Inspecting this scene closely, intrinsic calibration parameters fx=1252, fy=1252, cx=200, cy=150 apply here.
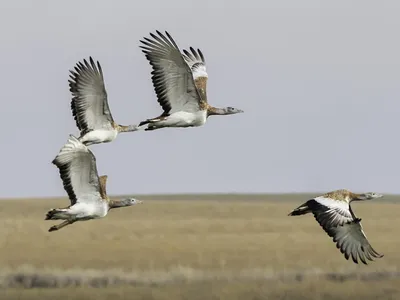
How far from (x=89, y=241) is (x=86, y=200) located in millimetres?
22221

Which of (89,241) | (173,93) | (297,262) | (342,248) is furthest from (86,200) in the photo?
(89,241)

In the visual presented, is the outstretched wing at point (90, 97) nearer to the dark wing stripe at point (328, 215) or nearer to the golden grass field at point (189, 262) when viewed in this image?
the dark wing stripe at point (328, 215)

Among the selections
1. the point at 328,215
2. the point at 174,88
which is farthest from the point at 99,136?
the point at 328,215

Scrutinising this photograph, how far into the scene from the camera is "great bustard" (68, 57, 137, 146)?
794 inches

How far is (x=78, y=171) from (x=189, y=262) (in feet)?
57.3

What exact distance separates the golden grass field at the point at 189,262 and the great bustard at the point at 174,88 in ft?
30.6

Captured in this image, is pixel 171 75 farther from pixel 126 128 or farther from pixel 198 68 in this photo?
pixel 198 68

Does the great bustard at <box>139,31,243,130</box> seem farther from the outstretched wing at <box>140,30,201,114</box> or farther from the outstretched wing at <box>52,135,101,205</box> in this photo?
the outstretched wing at <box>52,135,101,205</box>

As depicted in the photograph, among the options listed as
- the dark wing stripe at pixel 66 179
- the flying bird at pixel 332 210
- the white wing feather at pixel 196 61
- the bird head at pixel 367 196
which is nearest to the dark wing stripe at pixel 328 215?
the flying bird at pixel 332 210

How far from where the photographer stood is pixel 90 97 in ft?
66.6

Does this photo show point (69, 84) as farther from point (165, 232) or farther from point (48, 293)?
point (165, 232)

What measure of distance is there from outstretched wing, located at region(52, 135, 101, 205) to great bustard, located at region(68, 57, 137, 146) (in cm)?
256

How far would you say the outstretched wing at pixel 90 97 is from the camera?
66.3ft

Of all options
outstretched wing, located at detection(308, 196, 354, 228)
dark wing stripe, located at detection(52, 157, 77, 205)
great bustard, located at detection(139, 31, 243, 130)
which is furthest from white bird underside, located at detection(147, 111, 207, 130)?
outstretched wing, located at detection(308, 196, 354, 228)
